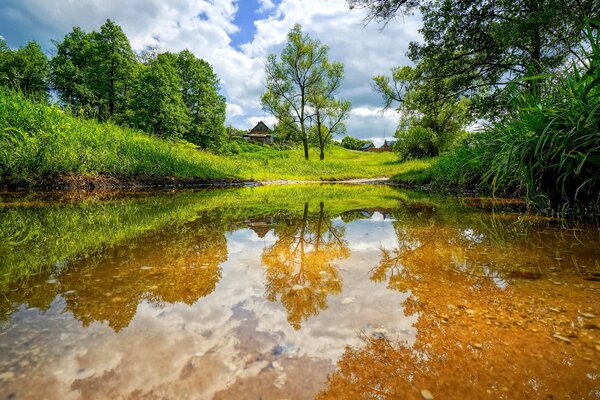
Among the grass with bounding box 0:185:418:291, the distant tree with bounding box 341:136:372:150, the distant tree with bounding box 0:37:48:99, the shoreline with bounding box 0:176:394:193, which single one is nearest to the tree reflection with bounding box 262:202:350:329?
the grass with bounding box 0:185:418:291

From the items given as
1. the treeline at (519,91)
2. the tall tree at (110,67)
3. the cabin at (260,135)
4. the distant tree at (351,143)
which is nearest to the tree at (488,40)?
the treeline at (519,91)

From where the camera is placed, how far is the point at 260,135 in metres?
66.5

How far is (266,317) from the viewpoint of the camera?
1205mm

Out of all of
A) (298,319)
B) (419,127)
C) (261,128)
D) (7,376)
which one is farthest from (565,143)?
(261,128)

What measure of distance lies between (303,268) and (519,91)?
4108 mm

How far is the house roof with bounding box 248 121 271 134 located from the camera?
71.1m

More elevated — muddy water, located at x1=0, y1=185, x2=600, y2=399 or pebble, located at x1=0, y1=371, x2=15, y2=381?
pebble, located at x1=0, y1=371, x2=15, y2=381

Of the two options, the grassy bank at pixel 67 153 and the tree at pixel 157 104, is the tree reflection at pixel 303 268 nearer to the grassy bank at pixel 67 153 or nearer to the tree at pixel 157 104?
the grassy bank at pixel 67 153

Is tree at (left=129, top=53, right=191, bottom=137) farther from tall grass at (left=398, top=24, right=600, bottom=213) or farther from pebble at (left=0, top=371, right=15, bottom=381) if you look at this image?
pebble at (left=0, top=371, right=15, bottom=381)

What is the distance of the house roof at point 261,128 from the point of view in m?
71.1

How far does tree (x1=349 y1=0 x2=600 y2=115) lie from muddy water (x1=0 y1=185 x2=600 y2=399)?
670 centimetres

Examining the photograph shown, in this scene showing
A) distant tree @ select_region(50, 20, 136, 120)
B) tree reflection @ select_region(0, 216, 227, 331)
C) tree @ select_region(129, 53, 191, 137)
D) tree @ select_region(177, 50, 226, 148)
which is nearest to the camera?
tree reflection @ select_region(0, 216, 227, 331)

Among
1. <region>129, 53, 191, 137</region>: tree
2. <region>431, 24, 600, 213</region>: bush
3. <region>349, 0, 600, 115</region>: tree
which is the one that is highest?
<region>129, 53, 191, 137</region>: tree

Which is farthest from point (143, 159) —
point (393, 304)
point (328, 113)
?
point (328, 113)
